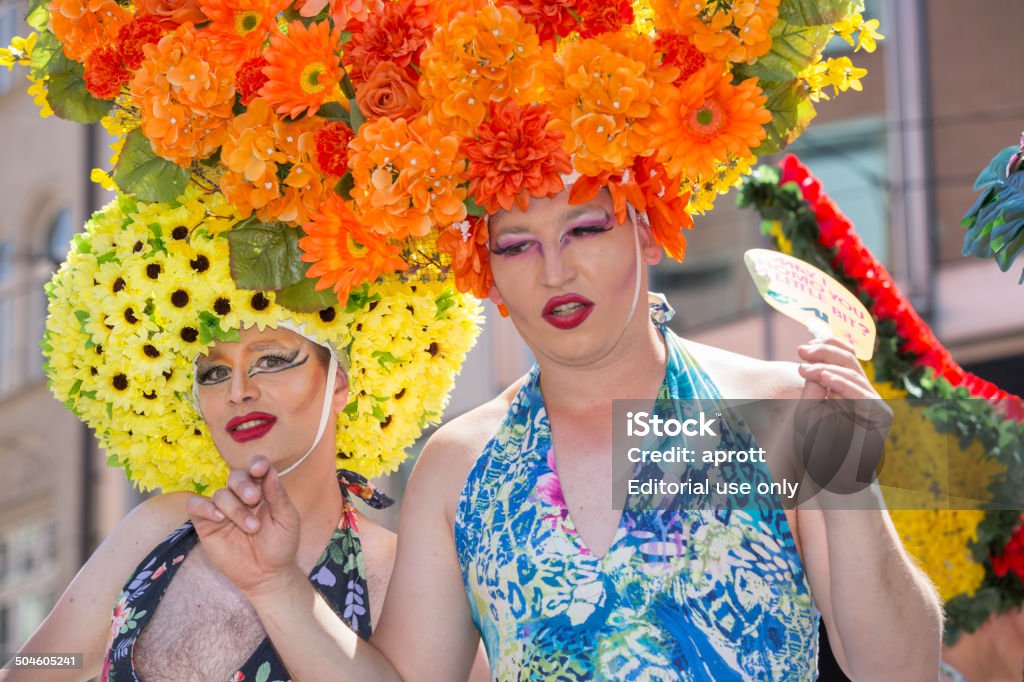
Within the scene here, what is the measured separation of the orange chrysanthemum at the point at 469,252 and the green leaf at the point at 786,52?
0.67 meters

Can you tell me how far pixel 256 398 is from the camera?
3389mm

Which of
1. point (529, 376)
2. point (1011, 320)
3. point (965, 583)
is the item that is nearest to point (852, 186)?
point (1011, 320)

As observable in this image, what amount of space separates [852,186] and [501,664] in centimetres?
837

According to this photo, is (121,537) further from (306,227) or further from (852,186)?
(852,186)

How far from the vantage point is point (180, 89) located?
3070mm

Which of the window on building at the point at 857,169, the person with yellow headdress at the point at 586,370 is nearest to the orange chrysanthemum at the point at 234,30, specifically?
the person with yellow headdress at the point at 586,370

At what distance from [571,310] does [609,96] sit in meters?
0.45

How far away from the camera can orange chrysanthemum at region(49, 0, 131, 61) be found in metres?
3.23

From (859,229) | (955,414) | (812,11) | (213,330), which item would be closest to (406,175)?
(213,330)

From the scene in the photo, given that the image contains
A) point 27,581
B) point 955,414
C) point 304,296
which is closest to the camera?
point 304,296

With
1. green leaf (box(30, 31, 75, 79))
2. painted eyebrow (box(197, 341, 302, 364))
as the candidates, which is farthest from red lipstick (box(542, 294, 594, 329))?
green leaf (box(30, 31, 75, 79))

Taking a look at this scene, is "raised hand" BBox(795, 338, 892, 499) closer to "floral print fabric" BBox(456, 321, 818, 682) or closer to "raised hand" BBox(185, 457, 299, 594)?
"floral print fabric" BBox(456, 321, 818, 682)

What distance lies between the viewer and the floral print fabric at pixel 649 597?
2791mm

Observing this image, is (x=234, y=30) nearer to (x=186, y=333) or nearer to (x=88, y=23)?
(x=88, y=23)
